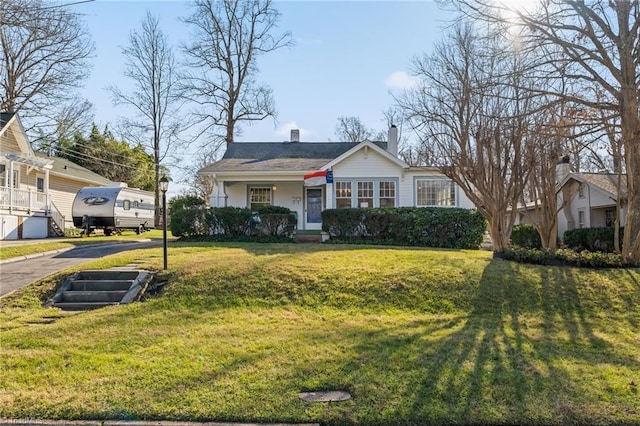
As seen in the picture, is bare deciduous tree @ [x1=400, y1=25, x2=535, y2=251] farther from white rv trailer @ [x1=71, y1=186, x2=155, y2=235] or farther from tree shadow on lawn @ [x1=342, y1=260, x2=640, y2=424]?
white rv trailer @ [x1=71, y1=186, x2=155, y2=235]

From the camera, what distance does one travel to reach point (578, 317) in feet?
24.5

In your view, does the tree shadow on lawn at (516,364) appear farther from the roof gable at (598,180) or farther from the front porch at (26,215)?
the front porch at (26,215)

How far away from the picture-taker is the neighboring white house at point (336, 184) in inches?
734

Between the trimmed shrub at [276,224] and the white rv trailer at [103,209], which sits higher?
the white rv trailer at [103,209]

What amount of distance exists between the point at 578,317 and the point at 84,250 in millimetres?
14411

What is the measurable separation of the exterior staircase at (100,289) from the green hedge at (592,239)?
61.6 feet

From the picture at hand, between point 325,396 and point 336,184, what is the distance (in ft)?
49.3

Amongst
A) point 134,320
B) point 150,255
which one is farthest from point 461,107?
point 134,320

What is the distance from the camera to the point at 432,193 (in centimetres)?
1880

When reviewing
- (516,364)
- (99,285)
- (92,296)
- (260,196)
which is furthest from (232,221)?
(516,364)

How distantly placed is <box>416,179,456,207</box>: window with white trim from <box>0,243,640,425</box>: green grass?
841 cm

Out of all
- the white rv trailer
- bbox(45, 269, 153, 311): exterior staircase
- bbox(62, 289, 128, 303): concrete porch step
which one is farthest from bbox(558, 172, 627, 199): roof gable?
the white rv trailer

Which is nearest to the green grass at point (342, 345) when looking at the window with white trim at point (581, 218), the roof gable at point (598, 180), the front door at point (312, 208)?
the front door at point (312, 208)

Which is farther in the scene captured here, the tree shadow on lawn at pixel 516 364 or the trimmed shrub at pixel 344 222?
the trimmed shrub at pixel 344 222
